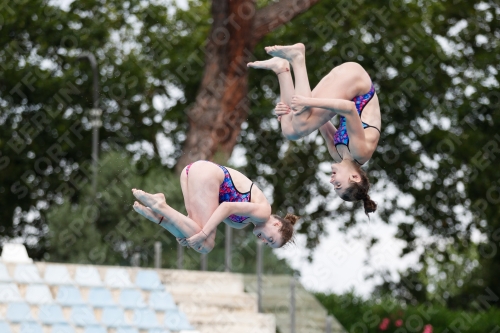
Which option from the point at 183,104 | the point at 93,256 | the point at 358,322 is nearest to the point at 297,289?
the point at 358,322

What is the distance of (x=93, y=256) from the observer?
1414cm

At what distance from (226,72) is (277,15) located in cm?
124

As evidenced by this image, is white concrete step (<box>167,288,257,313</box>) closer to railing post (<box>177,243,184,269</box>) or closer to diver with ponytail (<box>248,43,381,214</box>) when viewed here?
railing post (<box>177,243,184,269</box>)

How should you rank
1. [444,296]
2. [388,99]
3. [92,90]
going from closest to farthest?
[388,99] < [92,90] < [444,296]

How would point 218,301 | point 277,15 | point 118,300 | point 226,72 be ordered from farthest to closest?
point 226,72, point 277,15, point 218,301, point 118,300

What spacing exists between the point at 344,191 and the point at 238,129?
30.0 feet

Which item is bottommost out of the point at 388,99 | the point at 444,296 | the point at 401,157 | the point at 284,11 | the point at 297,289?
the point at 444,296

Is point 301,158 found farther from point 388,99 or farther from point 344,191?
point 344,191

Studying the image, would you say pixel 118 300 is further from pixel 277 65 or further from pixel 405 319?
pixel 277 65

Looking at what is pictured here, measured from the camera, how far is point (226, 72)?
49.9 feet

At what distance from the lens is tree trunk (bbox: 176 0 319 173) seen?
14.8 meters

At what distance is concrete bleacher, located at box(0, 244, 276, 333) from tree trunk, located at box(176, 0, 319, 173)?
2.38 m

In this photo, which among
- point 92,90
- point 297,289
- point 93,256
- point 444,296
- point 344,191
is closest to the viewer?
point 344,191

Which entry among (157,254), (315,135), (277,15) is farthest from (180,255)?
(315,135)
